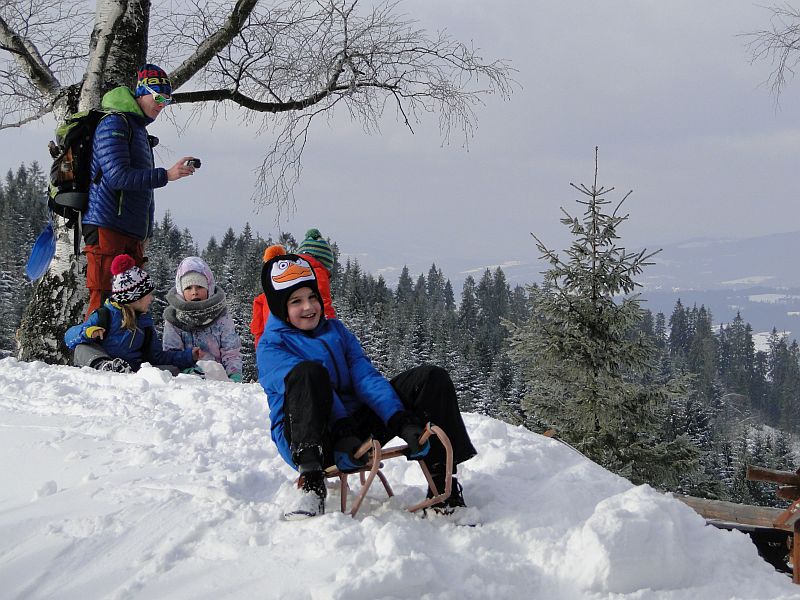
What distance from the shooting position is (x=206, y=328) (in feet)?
23.3

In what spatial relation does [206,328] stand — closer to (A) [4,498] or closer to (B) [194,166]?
(B) [194,166]

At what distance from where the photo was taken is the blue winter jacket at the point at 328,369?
3.40 metres

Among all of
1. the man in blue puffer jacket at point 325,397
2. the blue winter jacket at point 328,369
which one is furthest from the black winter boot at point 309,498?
the blue winter jacket at point 328,369

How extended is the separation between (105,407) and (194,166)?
2308 mm

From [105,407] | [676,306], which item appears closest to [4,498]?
[105,407]

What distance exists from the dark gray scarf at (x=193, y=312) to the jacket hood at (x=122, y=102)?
193cm

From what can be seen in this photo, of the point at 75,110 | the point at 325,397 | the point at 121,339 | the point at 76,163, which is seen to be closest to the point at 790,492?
the point at 325,397

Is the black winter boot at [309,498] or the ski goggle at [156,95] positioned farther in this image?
the ski goggle at [156,95]

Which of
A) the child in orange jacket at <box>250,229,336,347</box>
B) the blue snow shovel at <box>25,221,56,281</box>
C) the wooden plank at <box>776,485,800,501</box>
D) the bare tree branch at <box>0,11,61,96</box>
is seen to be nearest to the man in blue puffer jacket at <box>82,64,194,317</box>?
the blue snow shovel at <box>25,221,56,281</box>

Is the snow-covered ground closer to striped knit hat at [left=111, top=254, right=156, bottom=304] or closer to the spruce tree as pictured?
striped knit hat at [left=111, top=254, right=156, bottom=304]

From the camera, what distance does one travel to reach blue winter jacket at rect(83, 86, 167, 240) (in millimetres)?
5941

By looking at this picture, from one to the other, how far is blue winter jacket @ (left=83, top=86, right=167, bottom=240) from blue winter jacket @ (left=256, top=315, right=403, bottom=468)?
9.90ft

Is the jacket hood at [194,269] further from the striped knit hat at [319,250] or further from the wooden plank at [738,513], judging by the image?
the wooden plank at [738,513]

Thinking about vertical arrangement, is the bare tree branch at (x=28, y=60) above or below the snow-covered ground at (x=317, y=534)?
above
